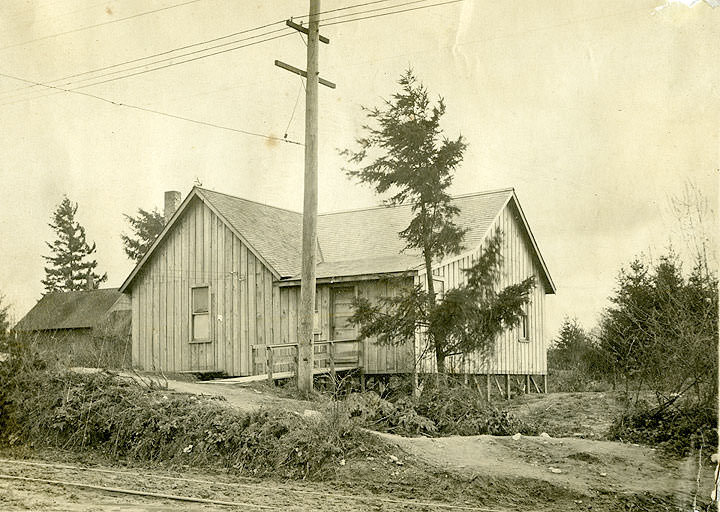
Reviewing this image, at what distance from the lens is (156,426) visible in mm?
11766

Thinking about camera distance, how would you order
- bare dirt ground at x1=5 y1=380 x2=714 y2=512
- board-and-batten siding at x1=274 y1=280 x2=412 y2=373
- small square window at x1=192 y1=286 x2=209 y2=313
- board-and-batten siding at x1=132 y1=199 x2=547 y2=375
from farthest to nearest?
small square window at x1=192 y1=286 x2=209 y2=313 < board-and-batten siding at x1=132 y1=199 x2=547 y2=375 < board-and-batten siding at x1=274 y1=280 x2=412 y2=373 < bare dirt ground at x1=5 y1=380 x2=714 y2=512

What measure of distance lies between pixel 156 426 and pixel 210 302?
33.9 feet

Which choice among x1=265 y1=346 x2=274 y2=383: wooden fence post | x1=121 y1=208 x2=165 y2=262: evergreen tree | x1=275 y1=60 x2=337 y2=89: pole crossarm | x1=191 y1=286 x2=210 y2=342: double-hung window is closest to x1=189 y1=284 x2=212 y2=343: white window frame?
x1=191 y1=286 x2=210 y2=342: double-hung window

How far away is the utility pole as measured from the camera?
49.2 feet

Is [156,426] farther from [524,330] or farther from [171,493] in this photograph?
[524,330]

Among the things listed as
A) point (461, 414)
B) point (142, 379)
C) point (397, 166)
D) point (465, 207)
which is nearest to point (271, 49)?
point (397, 166)

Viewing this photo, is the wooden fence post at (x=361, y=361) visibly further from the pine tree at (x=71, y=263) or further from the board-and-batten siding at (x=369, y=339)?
the pine tree at (x=71, y=263)

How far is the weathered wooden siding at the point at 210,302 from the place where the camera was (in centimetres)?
2111

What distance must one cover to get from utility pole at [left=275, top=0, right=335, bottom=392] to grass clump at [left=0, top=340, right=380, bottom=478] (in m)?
2.44

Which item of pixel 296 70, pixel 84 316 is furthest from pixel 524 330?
pixel 84 316

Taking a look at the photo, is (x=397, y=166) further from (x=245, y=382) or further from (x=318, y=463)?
(x=318, y=463)

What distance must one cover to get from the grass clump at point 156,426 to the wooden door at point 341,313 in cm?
744

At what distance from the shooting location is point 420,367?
1797 cm

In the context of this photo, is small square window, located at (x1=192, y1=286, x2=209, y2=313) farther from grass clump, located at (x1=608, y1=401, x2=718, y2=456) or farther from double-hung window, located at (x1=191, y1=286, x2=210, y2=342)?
grass clump, located at (x1=608, y1=401, x2=718, y2=456)
